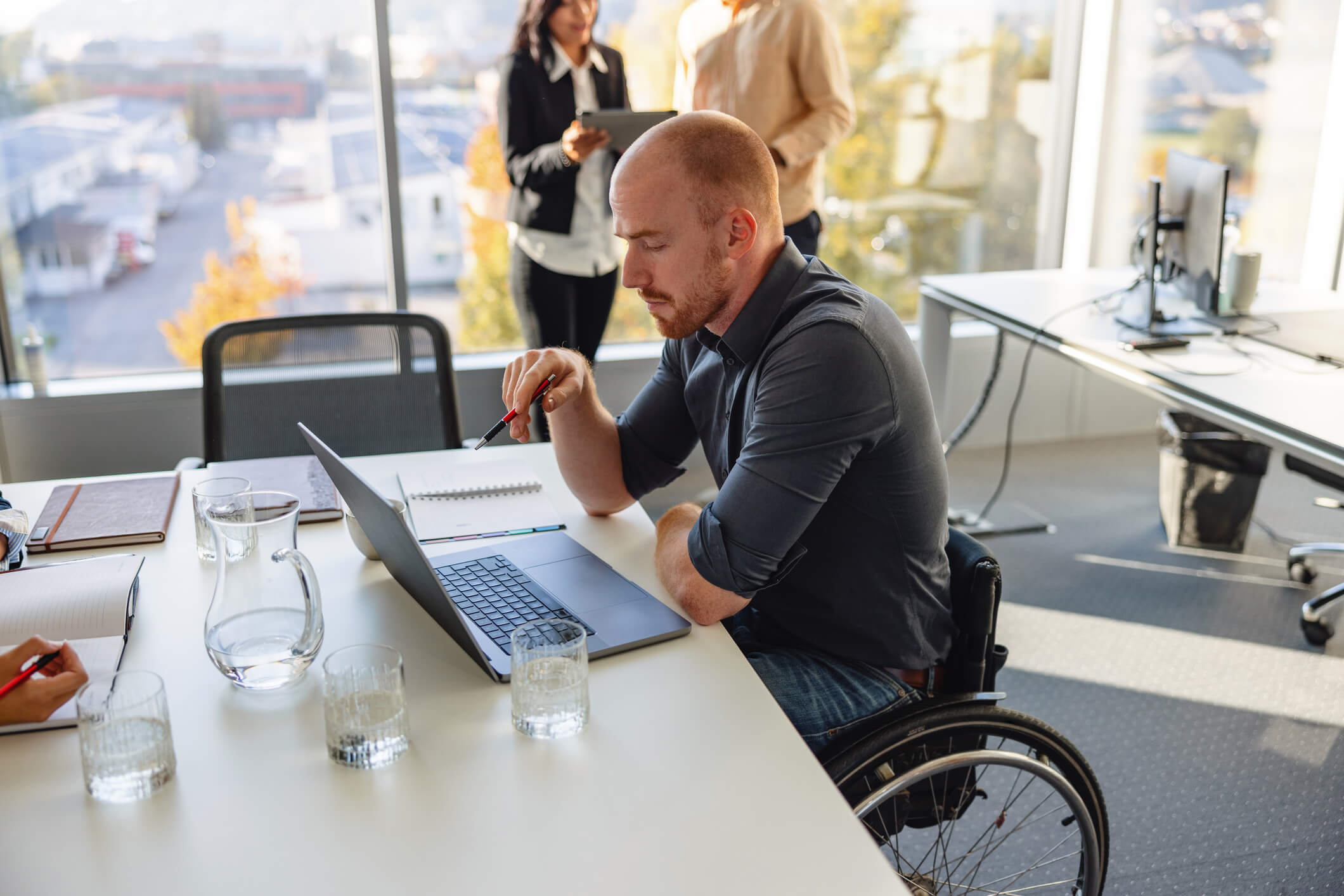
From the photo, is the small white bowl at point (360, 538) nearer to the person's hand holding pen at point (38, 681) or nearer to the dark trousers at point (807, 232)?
the person's hand holding pen at point (38, 681)

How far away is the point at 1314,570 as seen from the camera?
3.10 m

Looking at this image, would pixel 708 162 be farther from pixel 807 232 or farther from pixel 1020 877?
pixel 807 232

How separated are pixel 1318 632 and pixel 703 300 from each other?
2.12m

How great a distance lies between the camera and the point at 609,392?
3859 mm

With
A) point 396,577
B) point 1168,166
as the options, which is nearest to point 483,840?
point 396,577

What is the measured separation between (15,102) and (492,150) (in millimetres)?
1395

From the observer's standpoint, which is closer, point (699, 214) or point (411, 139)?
point (699, 214)

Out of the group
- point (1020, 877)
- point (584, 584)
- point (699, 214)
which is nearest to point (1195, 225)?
point (1020, 877)

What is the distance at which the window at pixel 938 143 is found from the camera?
3.97 metres

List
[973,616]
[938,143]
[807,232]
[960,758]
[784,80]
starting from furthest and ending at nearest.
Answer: [938,143], [807,232], [784,80], [973,616], [960,758]

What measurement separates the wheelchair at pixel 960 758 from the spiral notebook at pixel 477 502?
1.97 ft

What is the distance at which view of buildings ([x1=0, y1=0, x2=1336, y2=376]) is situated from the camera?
3316 millimetres

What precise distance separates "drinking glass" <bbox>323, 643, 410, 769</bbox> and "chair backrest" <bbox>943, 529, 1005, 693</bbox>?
78 centimetres

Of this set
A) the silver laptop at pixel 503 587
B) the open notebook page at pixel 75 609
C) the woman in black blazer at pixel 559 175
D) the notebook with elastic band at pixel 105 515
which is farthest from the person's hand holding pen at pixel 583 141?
the open notebook page at pixel 75 609
